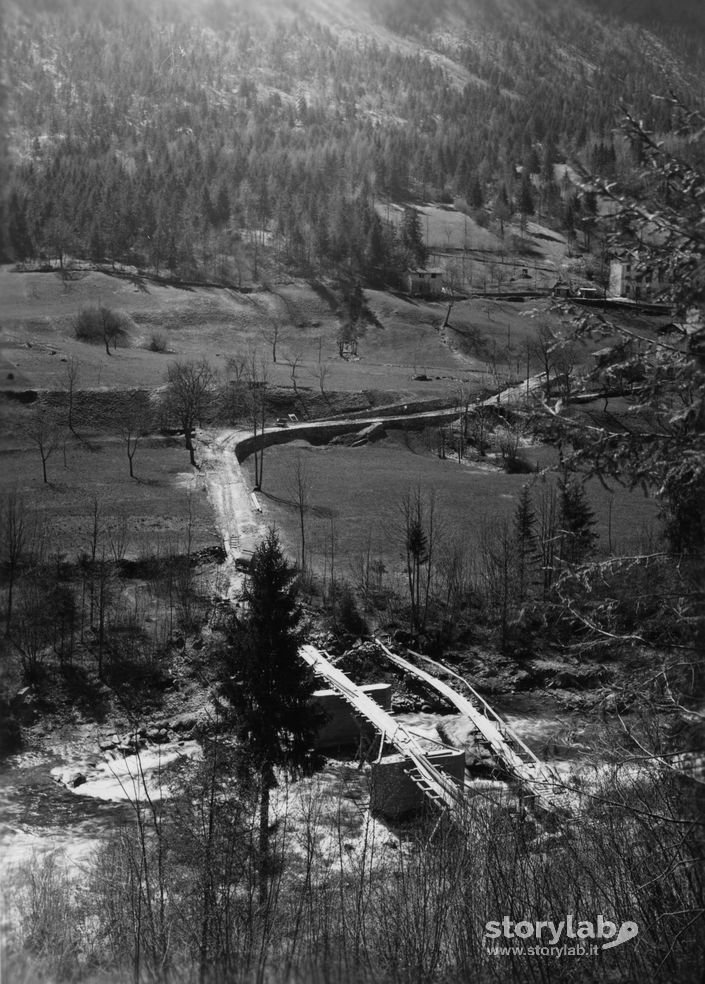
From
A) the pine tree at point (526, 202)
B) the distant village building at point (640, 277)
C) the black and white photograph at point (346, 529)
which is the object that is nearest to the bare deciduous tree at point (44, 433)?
the black and white photograph at point (346, 529)

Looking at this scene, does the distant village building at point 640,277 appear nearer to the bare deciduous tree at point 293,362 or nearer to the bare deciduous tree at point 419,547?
the bare deciduous tree at point 419,547

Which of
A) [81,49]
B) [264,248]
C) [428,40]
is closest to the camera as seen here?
[264,248]

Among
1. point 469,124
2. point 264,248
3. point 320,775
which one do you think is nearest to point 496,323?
point 264,248

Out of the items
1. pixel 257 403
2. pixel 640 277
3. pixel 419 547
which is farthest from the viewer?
pixel 257 403

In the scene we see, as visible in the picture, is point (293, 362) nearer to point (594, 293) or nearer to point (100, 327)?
point (100, 327)

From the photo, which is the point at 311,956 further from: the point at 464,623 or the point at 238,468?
the point at 238,468

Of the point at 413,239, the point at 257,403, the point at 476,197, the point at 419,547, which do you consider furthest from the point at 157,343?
the point at 476,197
